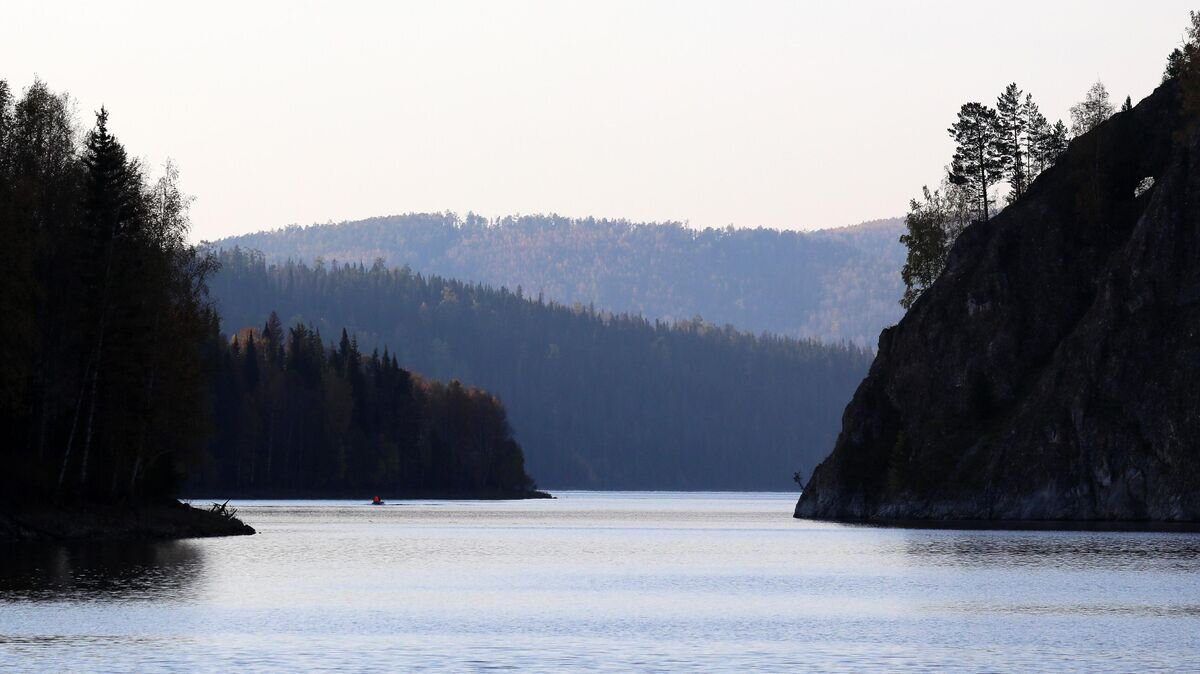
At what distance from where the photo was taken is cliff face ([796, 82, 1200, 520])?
125812mm

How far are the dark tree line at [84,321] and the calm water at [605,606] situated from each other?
5.40 meters

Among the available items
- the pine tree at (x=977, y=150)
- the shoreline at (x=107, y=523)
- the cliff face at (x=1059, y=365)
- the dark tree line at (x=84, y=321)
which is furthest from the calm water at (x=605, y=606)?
the pine tree at (x=977, y=150)

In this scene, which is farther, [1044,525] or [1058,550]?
[1044,525]

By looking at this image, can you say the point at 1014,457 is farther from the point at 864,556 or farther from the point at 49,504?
the point at 49,504

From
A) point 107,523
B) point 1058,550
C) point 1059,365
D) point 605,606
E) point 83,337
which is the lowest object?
point 605,606

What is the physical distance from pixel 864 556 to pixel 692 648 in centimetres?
4639

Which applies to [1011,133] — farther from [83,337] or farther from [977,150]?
[83,337]

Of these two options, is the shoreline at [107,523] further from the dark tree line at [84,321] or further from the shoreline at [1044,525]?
the shoreline at [1044,525]

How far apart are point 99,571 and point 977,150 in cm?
11247

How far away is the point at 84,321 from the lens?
87.8 meters

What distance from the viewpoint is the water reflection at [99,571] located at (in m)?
61.9

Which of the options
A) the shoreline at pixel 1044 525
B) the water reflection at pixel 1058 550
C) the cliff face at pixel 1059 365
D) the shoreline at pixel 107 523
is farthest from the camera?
the cliff face at pixel 1059 365

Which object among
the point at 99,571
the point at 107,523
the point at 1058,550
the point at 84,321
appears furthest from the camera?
the point at 1058,550

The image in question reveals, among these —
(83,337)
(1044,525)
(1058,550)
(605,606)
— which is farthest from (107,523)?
(1044,525)
